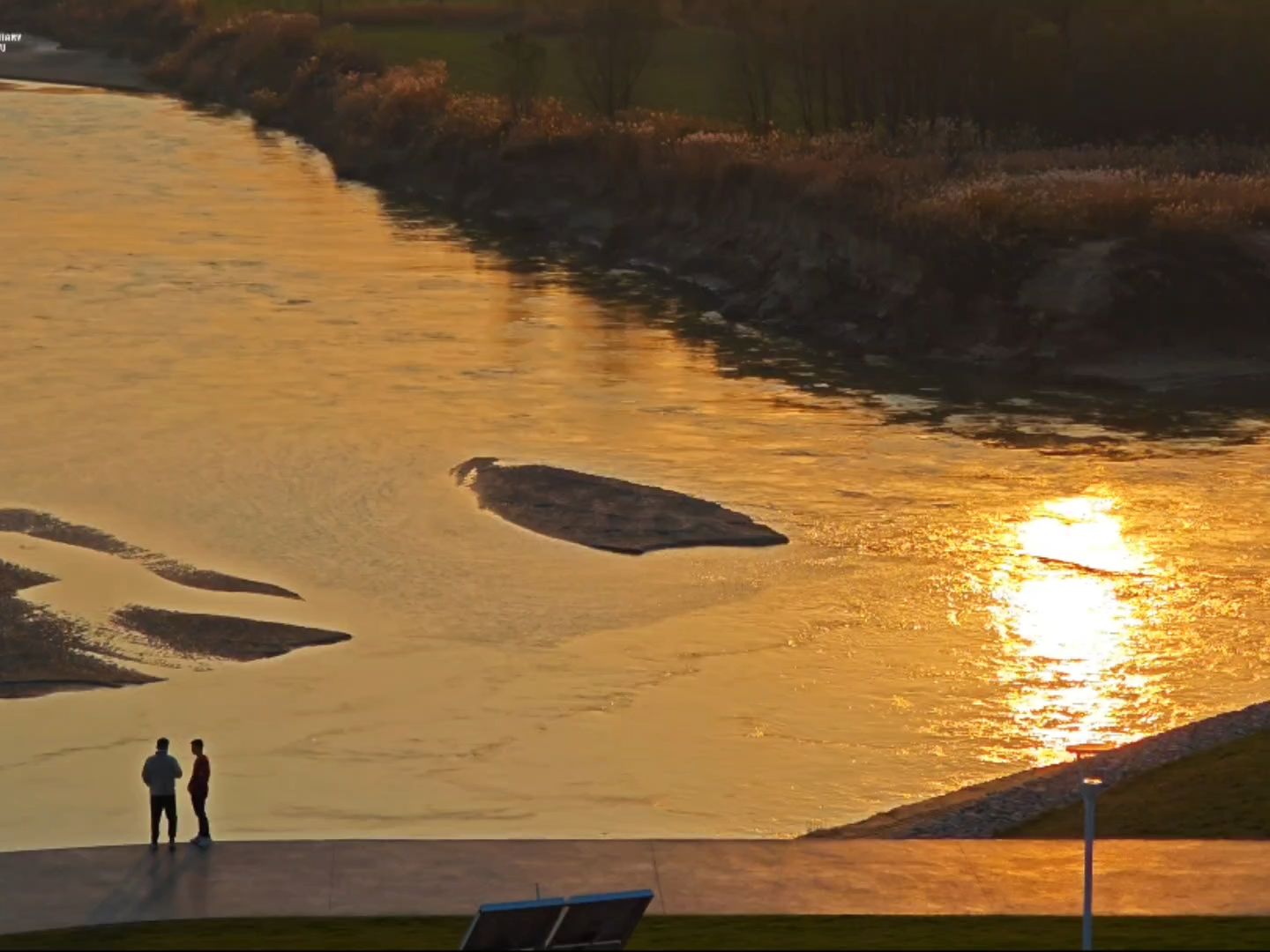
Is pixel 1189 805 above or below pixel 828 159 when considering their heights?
below

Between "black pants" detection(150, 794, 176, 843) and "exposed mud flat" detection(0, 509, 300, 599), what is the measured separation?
1037cm

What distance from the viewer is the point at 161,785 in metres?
20.3

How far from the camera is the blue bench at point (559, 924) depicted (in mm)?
14922

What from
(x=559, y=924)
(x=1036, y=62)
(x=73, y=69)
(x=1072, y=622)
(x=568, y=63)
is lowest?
(x=1072, y=622)

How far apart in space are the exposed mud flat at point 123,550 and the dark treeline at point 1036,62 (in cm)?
3572

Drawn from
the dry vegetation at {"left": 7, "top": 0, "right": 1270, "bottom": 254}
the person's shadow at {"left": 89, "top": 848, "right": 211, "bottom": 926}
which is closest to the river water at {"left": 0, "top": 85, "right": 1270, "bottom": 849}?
the person's shadow at {"left": 89, "top": 848, "right": 211, "bottom": 926}

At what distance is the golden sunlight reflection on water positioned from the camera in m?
26.3

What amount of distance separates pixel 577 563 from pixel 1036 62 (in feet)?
125

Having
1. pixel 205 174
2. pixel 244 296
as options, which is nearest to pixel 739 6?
pixel 205 174

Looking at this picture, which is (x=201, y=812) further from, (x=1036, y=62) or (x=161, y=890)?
(x=1036, y=62)

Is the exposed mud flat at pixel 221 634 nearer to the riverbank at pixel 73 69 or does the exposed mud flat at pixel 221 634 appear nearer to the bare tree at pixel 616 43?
the bare tree at pixel 616 43

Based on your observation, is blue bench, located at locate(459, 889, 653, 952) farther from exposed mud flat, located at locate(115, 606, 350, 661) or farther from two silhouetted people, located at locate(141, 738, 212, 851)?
exposed mud flat, located at locate(115, 606, 350, 661)

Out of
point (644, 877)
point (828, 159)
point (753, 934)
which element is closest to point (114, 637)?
point (644, 877)

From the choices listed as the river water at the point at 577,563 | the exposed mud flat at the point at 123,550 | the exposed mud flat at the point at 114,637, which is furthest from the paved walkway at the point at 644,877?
the exposed mud flat at the point at 123,550
